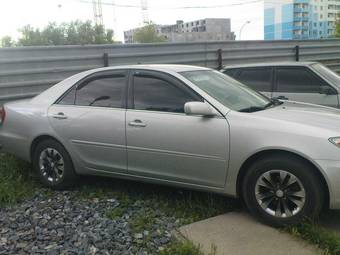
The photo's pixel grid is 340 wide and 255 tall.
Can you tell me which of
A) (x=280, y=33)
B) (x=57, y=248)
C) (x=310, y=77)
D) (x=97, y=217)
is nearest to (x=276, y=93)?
(x=310, y=77)

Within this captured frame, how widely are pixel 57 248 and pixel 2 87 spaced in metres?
4.18

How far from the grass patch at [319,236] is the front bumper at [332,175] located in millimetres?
282

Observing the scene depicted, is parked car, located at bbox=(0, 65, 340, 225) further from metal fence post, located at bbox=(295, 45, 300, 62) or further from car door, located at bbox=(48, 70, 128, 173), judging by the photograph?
metal fence post, located at bbox=(295, 45, 300, 62)

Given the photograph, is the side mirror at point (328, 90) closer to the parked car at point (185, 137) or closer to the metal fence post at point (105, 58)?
the parked car at point (185, 137)

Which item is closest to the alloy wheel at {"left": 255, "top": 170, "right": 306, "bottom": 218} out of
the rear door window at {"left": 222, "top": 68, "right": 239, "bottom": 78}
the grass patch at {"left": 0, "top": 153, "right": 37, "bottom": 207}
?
the grass patch at {"left": 0, "top": 153, "right": 37, "bottom": 207}

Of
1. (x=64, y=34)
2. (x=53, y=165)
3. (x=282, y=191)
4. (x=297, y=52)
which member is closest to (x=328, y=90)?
(x=282, y=191)

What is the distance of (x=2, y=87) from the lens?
717 cm

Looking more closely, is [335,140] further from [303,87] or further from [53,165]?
[303,87]

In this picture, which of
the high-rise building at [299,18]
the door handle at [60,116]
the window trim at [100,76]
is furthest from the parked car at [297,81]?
the high-rise building at [299,18]

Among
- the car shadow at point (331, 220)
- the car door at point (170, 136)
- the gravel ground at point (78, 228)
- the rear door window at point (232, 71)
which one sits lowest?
the car shadow at point (331, 220)

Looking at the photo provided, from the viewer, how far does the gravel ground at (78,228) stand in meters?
3.77

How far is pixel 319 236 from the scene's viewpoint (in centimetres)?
374

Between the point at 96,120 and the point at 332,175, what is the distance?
8.37 feet

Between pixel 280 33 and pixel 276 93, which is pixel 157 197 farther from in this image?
pixel 280 33
